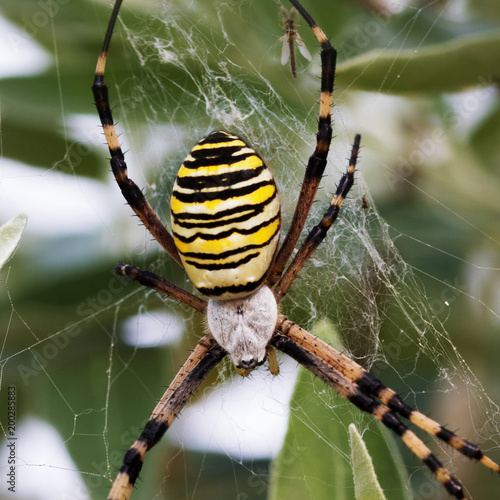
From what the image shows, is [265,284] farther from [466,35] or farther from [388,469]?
[466,35]

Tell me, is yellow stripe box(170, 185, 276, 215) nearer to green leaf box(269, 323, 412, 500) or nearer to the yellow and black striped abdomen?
the yellow and black striped abdomen

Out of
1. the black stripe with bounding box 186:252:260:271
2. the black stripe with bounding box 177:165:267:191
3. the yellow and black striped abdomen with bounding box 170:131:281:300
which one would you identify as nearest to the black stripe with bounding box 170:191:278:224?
the yellow and black striped abdomen with bounding box 170:131:281:300

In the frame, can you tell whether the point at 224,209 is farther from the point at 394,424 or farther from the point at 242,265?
the point at 394,424

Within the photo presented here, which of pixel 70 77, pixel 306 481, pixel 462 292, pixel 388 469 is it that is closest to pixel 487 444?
pixel 462 292

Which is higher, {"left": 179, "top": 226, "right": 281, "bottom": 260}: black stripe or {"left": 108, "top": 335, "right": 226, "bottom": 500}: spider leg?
{"left": 179, "top": 226, "right": 281, "bottom": 260}: black stripe

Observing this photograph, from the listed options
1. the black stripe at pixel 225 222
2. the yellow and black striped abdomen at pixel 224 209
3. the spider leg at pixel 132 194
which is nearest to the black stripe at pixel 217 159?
the yellow and black striped abdomen at pixel 224 209

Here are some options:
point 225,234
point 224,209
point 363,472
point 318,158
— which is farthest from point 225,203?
point 363,472

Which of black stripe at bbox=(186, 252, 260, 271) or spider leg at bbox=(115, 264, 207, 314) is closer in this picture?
black stripe at bbox=(186, 252, 260, 271)
